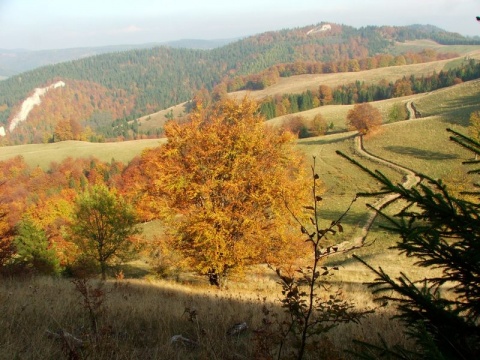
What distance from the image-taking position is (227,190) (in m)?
14.2

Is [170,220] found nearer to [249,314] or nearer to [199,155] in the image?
[199,155]

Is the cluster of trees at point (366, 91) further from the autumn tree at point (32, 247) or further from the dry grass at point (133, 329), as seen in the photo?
the dry grass at point (133, 329)

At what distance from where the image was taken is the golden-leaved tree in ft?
44.7

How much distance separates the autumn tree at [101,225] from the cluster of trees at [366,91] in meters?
107

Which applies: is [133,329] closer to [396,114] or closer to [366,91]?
[396,114]

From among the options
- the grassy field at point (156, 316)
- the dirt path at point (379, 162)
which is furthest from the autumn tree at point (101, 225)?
the dirt path at point (379, 162)

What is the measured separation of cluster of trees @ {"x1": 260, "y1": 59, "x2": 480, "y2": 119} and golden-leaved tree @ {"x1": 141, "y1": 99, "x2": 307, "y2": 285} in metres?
115

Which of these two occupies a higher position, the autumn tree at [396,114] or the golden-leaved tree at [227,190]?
the golden-leaved tree at [227,190]

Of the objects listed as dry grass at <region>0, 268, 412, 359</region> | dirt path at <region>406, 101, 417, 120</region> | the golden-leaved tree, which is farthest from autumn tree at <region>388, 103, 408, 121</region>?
dry grass at <region>0, 268, 412, 359</region>

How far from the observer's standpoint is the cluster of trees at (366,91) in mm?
123500

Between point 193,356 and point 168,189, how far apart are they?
9.74 meters

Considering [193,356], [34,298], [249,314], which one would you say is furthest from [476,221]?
[34,298]

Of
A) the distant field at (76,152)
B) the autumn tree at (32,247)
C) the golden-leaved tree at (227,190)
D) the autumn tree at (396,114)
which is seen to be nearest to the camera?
the golden-leaved tree at (227,190)

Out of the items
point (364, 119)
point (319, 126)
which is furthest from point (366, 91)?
point (364, 119)
